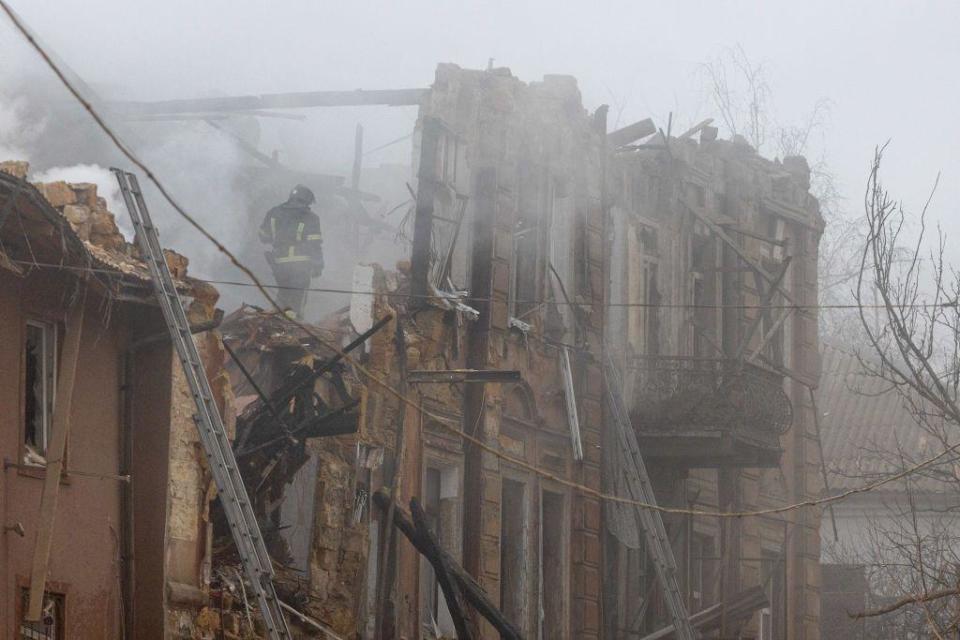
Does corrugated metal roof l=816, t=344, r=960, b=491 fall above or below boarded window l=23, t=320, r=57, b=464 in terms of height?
above

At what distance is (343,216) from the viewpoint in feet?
88.8

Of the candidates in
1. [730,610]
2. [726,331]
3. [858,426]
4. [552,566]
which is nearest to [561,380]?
[552,566]

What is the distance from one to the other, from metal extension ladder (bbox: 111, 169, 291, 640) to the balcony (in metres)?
10.2

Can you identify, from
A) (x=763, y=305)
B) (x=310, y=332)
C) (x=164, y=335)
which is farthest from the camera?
(x=763, y=305)

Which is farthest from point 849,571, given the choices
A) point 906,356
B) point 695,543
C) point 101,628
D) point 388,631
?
point 101,628

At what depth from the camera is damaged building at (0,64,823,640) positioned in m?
15.2

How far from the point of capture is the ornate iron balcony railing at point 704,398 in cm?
2320

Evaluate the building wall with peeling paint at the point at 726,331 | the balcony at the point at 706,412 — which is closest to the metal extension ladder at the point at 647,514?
the balcony at the point at 706,412

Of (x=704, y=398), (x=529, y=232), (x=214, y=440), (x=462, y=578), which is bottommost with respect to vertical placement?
(x=462, y=578)

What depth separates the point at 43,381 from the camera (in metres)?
14.8

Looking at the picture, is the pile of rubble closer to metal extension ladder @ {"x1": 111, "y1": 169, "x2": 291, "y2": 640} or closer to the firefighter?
metal extension ladder @ {"x1": 111, "y1": 169, "x2": 291, "y2": 640}

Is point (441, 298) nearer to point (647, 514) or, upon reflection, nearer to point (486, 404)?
point (486, 404)

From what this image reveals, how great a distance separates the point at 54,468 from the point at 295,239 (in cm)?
691

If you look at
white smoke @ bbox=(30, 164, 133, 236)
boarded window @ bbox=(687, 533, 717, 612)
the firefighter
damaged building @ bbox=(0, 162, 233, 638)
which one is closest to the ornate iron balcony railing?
boarded window @ bbox=(687, 533, 717, 612)
